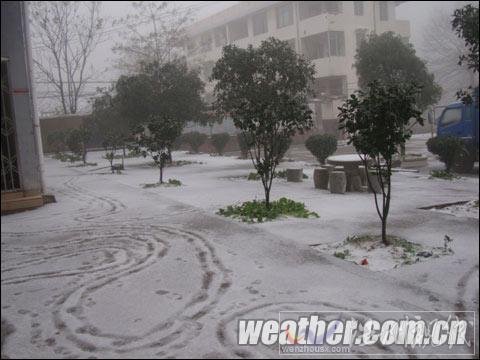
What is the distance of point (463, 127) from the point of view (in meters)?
11.4

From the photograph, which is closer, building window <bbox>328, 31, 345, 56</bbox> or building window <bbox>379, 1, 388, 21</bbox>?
building window <bbox>379, 1, 388, 21</bbox>

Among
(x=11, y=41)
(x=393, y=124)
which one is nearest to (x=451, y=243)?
(x=393, y=124)

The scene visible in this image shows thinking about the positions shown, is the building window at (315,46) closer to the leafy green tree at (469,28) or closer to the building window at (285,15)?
the building window at (285,15)

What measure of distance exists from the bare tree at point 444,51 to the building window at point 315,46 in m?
8.72

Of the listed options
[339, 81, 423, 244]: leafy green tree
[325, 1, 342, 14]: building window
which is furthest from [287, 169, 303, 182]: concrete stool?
[325, 1, 342, 14]: building window

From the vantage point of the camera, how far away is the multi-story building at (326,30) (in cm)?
1812

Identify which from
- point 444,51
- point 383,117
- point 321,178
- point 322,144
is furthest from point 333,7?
point 383,117

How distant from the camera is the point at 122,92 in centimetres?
1602

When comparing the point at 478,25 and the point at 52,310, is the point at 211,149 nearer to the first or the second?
the point at 478,25

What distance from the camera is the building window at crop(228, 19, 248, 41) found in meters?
23.0

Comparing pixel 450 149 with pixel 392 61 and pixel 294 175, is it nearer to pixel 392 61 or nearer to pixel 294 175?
pixel 294 175

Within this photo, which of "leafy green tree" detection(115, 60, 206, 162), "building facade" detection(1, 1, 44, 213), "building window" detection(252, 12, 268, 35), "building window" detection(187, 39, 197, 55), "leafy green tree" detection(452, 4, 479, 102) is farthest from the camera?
"building window" detection(187, 39, 197, 55)

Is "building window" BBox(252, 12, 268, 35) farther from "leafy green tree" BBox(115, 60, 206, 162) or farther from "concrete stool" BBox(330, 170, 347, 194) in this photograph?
"concrete stool" BBox(330, 170, 347, 194)

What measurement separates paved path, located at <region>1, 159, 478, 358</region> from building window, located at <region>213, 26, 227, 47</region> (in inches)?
826
